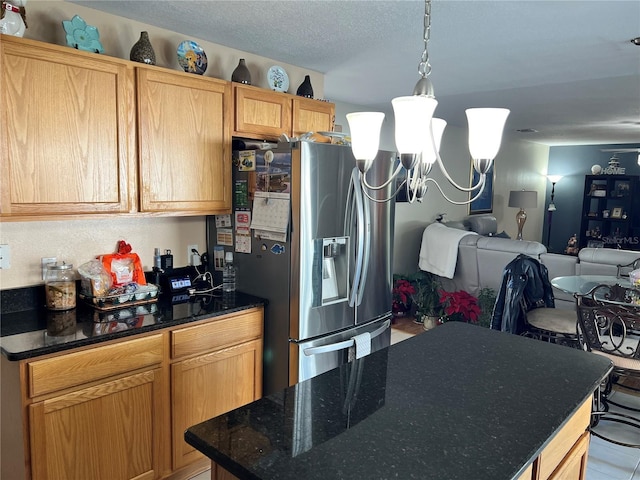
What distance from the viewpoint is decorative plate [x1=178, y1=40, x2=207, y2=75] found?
2.49 metres

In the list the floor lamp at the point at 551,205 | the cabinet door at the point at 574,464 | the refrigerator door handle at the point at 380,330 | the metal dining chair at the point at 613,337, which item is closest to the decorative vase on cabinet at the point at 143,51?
the refrigerator door handle at the point at 380,330

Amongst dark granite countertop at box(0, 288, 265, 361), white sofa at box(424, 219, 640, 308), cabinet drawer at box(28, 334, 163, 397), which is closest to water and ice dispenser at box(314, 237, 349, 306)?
dark granite countertop at box(0, 288, 265, 361)

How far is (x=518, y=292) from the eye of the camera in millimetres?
3408

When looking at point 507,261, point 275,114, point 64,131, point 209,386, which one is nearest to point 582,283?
point 507,261

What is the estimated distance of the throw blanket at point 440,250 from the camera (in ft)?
16.4

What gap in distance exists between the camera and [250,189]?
268cm

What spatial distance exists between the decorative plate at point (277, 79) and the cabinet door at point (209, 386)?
1.60 metres

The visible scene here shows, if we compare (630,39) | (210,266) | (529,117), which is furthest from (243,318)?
(529,117)

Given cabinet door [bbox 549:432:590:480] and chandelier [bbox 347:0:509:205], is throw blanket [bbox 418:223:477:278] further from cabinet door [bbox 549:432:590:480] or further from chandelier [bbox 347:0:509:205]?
chandelier [bbox 347:0:509:205]

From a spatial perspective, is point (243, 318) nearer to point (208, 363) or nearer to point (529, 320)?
point (208, 363)

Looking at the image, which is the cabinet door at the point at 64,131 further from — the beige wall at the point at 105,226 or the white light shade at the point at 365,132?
the white light shade at the point at 365,132

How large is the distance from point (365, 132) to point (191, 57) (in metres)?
1.44

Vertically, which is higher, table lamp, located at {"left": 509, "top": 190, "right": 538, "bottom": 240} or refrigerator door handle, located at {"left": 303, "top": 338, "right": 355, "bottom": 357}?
table lamp, located at {"left": 509, "top": 190, "right": 538, "bottom": 240}

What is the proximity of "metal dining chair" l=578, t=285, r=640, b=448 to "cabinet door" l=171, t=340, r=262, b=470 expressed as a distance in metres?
1.87
